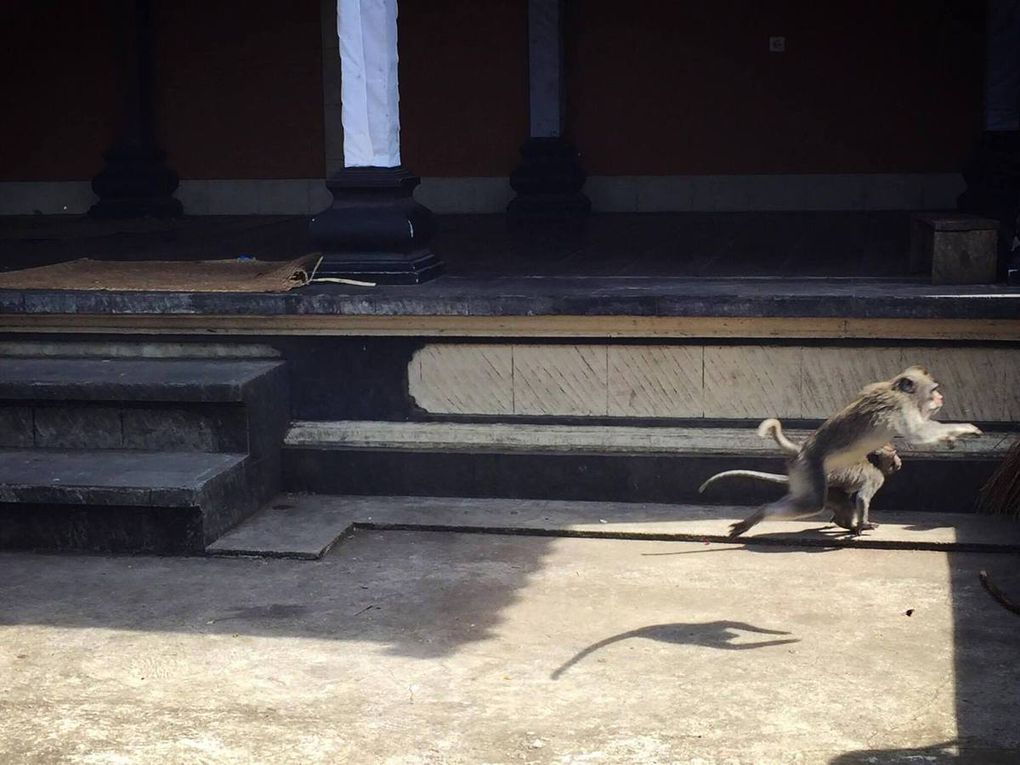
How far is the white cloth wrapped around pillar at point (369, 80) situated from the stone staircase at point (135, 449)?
3.86 feet

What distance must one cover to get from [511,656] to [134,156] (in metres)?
8.94

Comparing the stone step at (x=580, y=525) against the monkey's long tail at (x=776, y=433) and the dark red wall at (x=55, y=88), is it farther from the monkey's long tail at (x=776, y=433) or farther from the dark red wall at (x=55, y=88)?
the dark red wall at (x=55, y=88)

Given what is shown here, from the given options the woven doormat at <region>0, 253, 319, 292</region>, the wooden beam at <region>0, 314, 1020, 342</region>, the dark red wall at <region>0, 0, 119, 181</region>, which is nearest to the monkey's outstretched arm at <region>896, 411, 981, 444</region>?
the wooden beam at <region>0, 314, 1020, 342</region>

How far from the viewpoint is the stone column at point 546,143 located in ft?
37.9

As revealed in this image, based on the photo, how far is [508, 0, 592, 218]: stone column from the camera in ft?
37.9

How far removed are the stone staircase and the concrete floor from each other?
0.54 ft

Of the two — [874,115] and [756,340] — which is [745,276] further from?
[874,115]

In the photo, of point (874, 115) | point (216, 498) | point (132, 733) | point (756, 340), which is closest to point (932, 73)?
point (874, 115)

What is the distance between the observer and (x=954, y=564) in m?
5.38

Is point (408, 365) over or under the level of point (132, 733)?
over

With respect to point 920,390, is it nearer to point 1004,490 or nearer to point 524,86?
point 1004,490

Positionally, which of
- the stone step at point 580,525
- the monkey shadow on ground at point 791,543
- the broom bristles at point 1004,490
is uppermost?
the broom bristles at point 1004,490

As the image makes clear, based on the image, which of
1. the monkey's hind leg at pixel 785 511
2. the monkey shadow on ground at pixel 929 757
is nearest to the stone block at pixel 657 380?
the monkey's hind leg at pixel 785 511

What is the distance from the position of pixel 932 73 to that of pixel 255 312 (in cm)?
708
